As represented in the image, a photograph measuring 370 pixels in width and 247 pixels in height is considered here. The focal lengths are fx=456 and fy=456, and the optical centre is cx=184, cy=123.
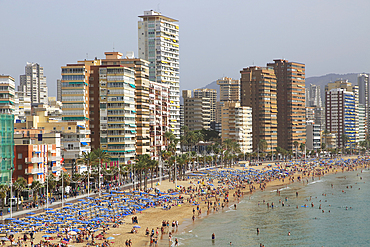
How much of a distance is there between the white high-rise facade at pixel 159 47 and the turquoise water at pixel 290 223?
268ft

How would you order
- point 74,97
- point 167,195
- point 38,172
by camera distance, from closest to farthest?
point 38,172, point 167,195, point 74,97

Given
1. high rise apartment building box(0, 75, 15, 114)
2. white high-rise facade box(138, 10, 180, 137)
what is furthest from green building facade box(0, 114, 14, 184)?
white high-rise facade box(138, 10, 180, 137)

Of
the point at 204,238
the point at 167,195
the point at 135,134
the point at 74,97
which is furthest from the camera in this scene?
the point at 135,134

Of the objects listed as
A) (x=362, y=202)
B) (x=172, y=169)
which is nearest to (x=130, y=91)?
(x=172, y=169)

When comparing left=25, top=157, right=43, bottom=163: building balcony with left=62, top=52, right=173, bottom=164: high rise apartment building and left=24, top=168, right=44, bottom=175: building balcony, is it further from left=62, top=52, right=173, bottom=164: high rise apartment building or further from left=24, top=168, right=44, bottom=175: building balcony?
left=62, top=52, right=173, bottom=164: high rise apartment building

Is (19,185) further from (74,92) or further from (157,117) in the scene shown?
(157,117)

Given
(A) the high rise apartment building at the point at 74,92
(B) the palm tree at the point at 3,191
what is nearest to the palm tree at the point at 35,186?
(B) the palm tree at the point at 3,191

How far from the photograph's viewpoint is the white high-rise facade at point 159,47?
184m

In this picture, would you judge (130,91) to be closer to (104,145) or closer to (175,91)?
(104,145)

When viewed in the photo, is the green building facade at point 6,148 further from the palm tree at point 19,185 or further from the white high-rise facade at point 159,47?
the white high-rise facade at point 159,47

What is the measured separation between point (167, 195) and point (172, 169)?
28.4 m

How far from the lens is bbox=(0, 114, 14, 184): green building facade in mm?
76750

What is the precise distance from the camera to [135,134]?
428ft

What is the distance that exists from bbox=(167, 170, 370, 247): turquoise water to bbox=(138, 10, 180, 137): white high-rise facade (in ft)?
268
